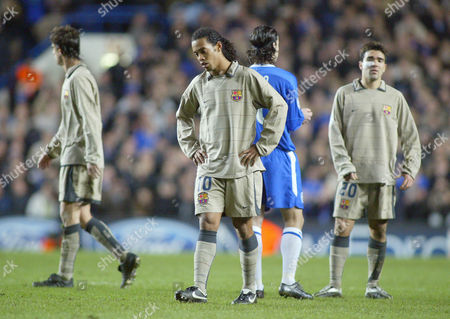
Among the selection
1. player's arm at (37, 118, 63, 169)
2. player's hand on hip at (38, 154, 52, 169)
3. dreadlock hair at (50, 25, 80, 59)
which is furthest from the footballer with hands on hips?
player's hand on hip at (38, 154, 52, 169)

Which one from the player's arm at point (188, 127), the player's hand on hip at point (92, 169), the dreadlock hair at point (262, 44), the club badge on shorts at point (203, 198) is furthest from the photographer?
the player's hand on hip at point (92, 169)

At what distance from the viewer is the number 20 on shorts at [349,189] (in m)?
6.83

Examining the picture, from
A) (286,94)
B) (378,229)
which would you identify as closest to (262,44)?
(286,94)

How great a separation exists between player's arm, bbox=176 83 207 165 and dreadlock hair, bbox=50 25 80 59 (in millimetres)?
1897

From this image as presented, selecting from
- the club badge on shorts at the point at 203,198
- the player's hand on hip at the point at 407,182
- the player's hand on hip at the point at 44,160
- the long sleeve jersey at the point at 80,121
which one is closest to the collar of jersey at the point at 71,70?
the long sleeve jersey at the point at 80,121

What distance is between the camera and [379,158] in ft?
22.4

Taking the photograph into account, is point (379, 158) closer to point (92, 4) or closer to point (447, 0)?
point (447, 0)

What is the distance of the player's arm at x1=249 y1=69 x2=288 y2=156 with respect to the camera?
572cm

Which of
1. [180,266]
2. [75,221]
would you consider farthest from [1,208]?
[75,221]

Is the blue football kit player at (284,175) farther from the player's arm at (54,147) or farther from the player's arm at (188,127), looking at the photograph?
the player's arm at (54,147)

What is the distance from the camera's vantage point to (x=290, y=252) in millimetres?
6430

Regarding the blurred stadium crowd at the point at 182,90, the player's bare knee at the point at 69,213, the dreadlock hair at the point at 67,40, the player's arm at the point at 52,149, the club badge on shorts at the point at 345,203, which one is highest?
the blurred stadium crowd at the point at 182,90

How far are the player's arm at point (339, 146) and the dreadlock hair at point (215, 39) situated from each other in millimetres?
1541

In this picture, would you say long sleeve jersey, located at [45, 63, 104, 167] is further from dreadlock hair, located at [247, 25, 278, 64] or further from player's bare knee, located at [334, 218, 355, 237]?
player's bare knee, located at [334, 218, 355, 237]
